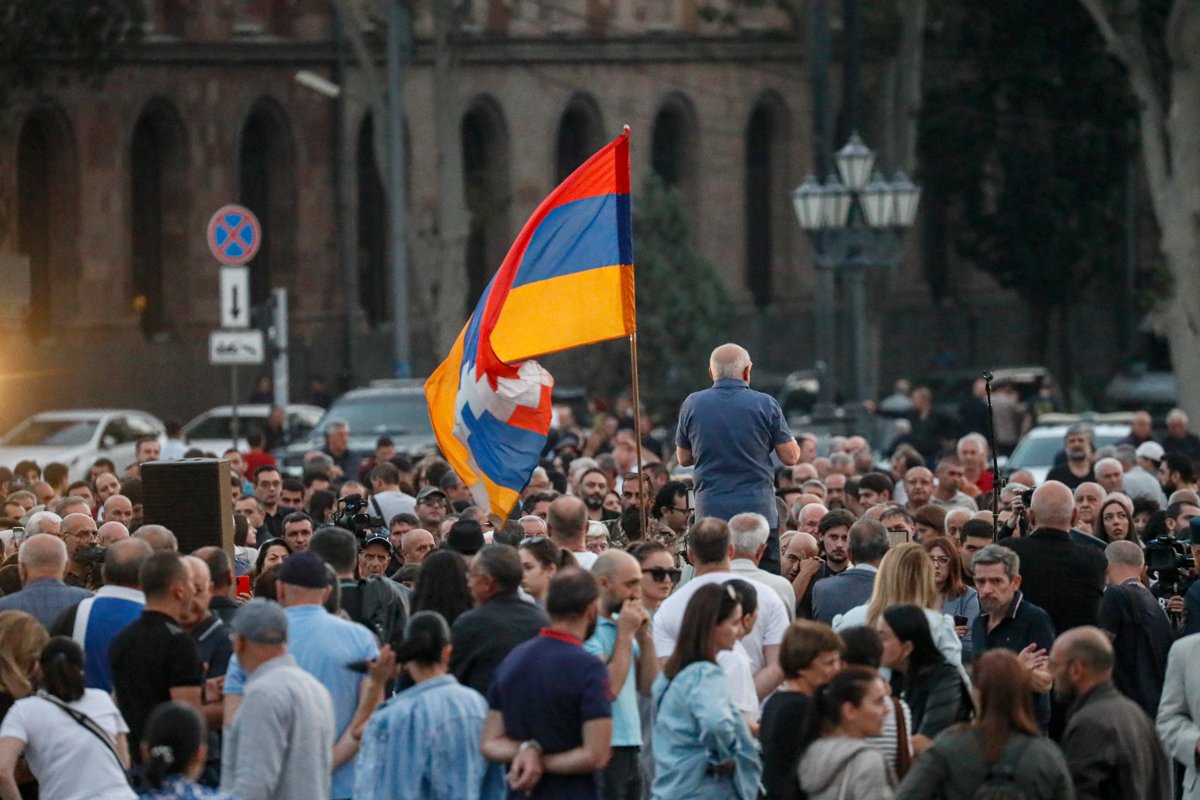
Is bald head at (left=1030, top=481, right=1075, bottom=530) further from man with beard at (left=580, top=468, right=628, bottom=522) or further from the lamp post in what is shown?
the lamp post

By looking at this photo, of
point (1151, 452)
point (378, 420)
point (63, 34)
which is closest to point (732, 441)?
point (1151, 452)

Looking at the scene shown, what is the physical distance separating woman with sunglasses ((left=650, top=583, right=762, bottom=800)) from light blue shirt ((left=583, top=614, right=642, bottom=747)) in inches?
20.5

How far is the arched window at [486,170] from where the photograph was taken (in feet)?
156

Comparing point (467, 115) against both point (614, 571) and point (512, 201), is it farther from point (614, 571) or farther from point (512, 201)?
point (614, 571)

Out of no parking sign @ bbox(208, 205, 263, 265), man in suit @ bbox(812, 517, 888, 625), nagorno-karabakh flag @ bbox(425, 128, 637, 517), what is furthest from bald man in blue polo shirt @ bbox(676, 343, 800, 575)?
no parking sign @ bbox(208, 205, 263, 265)

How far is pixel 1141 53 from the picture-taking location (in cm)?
3036

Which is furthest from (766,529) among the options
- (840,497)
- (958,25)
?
(958,25)

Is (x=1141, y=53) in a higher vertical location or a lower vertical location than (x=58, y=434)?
higher

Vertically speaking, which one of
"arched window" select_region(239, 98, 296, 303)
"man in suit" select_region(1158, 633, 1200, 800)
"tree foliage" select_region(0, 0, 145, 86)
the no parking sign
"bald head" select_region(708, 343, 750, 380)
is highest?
"tree foliage" select_region(0, 0, 145, 86)

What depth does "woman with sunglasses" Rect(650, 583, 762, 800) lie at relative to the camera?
9.60 m

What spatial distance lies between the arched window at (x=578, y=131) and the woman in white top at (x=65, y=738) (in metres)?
39.7

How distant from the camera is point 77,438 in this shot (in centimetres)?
3244

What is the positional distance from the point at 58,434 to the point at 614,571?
2330cm

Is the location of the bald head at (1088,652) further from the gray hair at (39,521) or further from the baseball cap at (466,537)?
the gray hair at (39,521)
